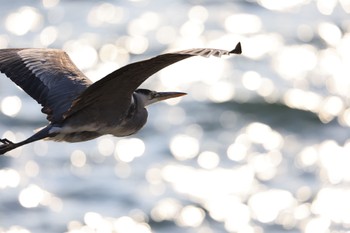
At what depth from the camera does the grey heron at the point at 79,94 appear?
20.9 ft

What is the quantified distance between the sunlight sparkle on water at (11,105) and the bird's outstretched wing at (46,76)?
9964 mm

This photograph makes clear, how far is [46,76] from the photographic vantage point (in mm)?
7496

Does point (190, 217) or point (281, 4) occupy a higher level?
point (281, 4)

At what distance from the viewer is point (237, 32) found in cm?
1983

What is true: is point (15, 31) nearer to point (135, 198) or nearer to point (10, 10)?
point (10, 10)

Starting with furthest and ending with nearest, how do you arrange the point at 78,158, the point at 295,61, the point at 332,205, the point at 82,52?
the point at 295,61
the point at 82,52
the point at 78,158
the point at 332,205

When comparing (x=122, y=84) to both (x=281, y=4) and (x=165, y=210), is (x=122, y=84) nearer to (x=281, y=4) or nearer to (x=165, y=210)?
(x=165, y=210)

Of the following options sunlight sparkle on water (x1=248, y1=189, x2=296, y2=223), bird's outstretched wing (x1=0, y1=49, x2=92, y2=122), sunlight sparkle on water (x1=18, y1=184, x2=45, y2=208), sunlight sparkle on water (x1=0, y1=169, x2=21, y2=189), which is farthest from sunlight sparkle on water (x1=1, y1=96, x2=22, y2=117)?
bird's outstretched wing (x1=0, y1=49, x2=92, y2=122)

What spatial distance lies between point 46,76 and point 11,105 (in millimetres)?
10507

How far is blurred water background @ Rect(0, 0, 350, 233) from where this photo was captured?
16172 millimetres

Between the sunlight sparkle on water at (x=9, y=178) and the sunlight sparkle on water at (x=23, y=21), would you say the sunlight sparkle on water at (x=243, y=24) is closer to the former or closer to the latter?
the sunlight sparkle on water at (x=23, y=21)

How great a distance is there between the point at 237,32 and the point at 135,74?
1358cm

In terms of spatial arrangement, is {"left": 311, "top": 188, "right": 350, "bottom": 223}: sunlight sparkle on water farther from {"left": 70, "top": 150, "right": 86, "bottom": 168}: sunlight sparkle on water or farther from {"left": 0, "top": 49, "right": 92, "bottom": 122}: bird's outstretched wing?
{"left": 0, "top": 49, "right": 92, "bottom": 122}: bird's outstretched wing

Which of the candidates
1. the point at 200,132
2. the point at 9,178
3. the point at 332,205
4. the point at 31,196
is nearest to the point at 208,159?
the point at 200,132
